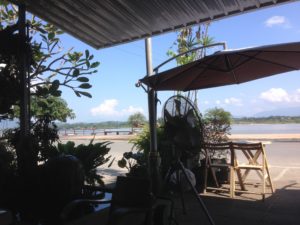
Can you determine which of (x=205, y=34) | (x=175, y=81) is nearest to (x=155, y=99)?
(x=175, y=81)

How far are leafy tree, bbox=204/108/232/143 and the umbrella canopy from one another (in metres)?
1.32

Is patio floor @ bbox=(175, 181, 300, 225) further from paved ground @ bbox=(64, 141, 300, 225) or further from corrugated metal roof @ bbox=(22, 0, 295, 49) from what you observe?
corrugated metal roof @ bbox=(22, 0, 295, 49)

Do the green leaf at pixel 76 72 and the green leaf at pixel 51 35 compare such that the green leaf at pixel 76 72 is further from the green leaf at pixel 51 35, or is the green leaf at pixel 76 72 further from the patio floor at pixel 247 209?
the patio floor at pixel 247 209

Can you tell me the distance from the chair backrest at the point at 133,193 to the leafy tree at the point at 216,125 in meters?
3.66

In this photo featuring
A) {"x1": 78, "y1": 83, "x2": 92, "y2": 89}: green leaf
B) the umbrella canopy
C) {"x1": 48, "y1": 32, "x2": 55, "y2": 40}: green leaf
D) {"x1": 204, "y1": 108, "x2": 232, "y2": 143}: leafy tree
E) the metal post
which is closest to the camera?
the umbrella canopy

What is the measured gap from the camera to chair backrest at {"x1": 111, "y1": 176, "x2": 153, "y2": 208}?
9.69ft

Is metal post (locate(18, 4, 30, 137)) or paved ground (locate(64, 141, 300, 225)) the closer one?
metal post (locate(18, 4, 30, 137))

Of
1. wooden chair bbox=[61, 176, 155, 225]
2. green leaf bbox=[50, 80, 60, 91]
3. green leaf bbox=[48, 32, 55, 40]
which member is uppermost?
green leaf bbox=[48, 32, 55, 40]

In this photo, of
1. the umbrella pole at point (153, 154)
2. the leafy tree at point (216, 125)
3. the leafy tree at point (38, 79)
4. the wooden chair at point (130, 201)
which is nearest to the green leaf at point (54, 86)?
the leafy tree at point (38, 79)

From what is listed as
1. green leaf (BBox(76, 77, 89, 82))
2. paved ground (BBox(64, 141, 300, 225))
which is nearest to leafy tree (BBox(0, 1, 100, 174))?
green leaf (BBox(76, 77, 89, 82))

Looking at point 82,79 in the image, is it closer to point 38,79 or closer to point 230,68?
point 38,79

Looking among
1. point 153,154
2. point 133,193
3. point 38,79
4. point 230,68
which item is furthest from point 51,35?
point 133,193

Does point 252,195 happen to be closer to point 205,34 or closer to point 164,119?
point 164,119

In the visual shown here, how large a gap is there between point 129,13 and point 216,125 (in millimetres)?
3295
